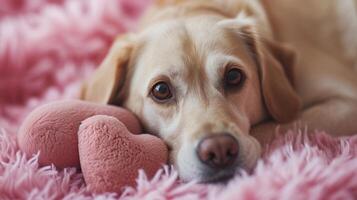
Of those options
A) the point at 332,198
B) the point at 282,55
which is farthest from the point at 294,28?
the point at 332,198

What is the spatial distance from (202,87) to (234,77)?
12cm

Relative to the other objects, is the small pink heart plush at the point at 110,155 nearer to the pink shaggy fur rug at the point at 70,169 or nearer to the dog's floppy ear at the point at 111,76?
the pink shaggy fur rug at the point at 70,169

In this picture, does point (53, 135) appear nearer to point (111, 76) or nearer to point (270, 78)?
point (111, 76)

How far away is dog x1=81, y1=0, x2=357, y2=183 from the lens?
5.16 ft

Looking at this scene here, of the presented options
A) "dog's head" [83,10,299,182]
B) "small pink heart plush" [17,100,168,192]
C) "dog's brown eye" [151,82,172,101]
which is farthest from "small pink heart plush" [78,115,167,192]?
"dog's brown eye" [151,82,172,101]

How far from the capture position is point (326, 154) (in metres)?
1.55

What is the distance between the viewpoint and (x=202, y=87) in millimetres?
1727

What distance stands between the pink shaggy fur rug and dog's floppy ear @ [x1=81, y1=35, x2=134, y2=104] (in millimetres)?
291

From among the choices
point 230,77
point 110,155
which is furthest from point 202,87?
point 110,155

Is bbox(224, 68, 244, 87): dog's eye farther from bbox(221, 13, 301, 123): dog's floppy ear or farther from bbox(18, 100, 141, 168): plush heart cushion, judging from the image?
bbox(18, 100, 141, 168): plush heart cushion

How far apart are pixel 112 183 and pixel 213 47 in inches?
22.9

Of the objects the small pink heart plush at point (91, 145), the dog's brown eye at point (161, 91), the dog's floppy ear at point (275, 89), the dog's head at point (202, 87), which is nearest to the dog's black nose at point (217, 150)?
the dog's head at point (202, 87)

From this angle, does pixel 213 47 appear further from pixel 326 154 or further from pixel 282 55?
pixel 326 154

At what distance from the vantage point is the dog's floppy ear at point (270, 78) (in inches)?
75.3
